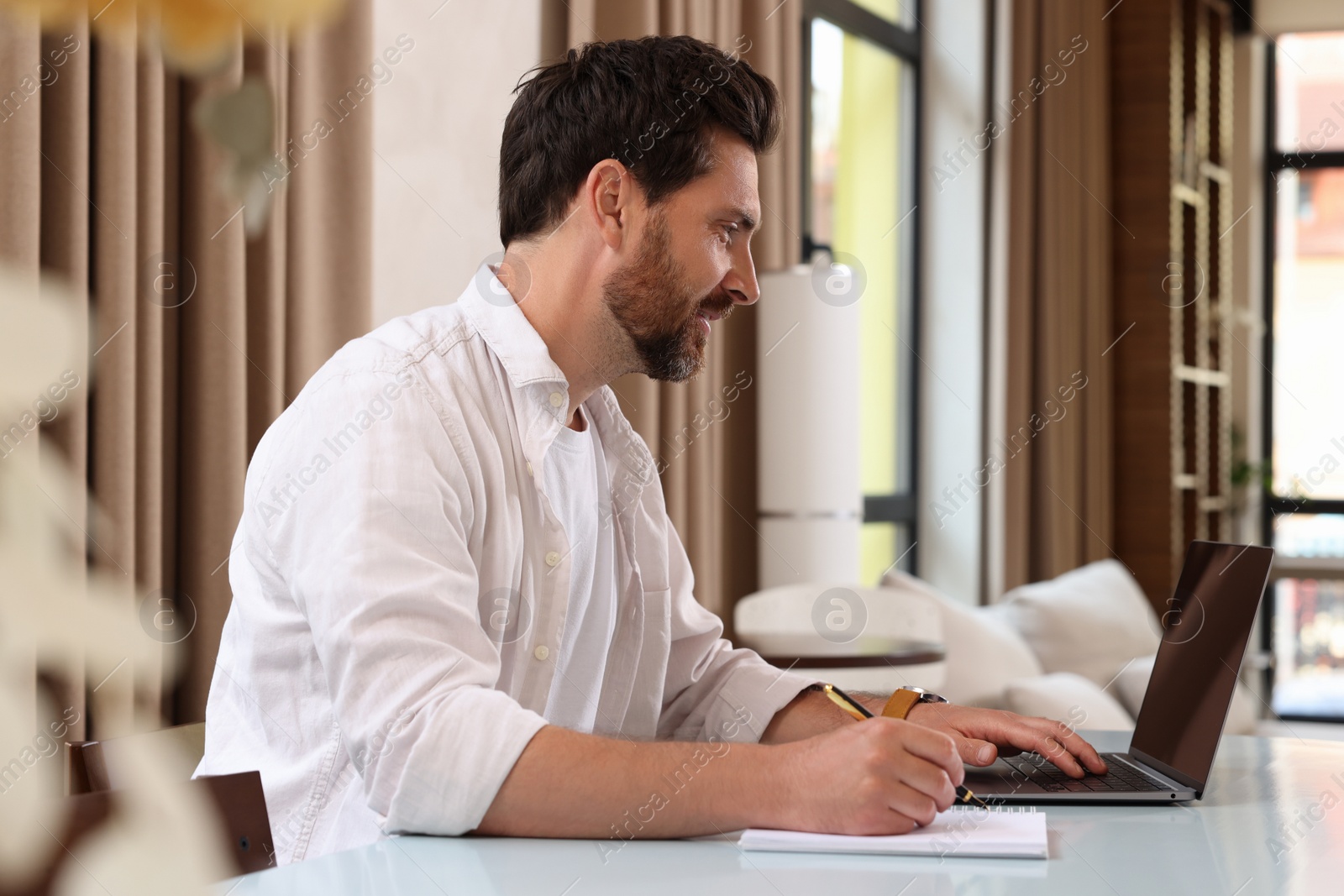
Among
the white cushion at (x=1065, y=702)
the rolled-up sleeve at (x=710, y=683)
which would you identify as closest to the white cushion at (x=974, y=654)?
the white cushion at (x=1065, y=702)

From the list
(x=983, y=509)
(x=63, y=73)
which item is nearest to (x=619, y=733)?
(x=63, y=73)

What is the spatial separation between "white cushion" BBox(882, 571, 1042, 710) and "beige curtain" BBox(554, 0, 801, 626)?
450 millimetres

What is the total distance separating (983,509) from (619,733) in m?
3.54

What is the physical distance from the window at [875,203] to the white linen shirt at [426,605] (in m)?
2.68

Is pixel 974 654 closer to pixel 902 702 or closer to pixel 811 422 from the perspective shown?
pixel 811 422

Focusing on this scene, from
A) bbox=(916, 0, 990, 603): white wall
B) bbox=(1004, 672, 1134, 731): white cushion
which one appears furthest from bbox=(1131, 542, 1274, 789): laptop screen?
bbox=(916, 0, 990, 603): white wall

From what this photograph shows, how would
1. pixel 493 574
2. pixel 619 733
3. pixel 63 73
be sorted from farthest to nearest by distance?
pixel 63 73
pixel 619 733
pixel 493 574

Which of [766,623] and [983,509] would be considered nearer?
[766,623]

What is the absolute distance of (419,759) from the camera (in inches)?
35.4

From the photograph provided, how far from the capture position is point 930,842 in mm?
879

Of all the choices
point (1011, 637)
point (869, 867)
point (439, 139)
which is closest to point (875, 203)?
point (1011, 637)

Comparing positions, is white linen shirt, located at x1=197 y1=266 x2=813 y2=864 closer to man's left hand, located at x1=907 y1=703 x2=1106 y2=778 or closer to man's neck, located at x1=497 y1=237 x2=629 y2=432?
man's neck, located at x1=497 y1=237 x2=629 y2=432

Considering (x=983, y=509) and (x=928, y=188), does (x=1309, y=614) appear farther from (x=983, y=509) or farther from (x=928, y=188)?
(x=928, y=188)

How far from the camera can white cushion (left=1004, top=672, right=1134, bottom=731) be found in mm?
2719
